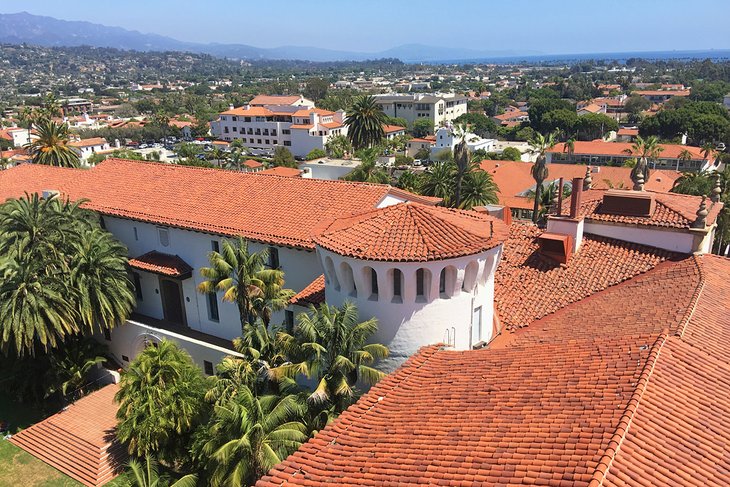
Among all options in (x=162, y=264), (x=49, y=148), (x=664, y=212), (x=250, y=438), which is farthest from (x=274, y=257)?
(x=49, y=148)

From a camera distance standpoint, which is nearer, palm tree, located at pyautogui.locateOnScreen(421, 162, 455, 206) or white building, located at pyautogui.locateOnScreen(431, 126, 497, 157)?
palm tree, located at pyautogui.locateOnScreen(421, 162, 455, 206)

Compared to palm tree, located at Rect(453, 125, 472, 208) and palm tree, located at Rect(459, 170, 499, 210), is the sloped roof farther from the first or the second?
palm tree, located at Rect(459, 170, 499, 210)

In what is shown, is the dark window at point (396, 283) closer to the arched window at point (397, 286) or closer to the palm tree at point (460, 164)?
the arched window at point (397, 286)

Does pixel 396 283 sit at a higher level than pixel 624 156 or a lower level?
higher

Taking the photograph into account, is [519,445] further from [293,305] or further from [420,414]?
[293,305]

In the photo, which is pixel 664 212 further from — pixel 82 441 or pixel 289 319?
pixel 82 441

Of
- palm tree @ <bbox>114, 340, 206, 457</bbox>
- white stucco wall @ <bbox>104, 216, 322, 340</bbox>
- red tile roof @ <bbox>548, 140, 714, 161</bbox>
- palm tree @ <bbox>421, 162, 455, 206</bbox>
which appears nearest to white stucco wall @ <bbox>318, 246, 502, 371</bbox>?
white stucco wall @ <bbox>104, 216, 322, 340</bbox>

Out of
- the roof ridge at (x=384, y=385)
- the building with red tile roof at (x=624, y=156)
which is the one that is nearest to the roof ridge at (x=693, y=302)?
the roof ridge at (x=384, y=385)
